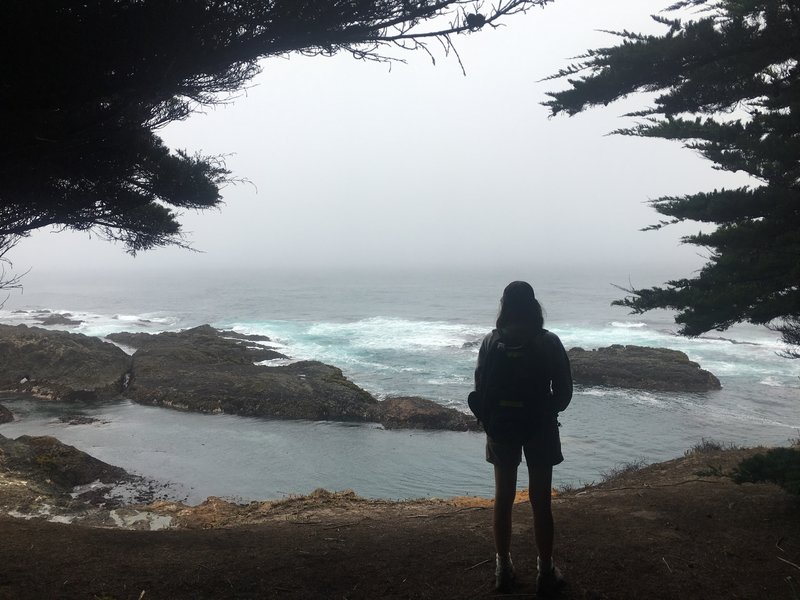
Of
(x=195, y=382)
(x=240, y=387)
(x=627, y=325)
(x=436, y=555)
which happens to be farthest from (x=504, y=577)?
(x=627, y=325)

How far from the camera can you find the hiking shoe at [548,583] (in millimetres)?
3131

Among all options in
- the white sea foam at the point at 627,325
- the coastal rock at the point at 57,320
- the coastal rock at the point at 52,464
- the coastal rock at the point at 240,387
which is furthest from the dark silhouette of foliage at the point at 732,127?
the coastal rock at the point at 57,320

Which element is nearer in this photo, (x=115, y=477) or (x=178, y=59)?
(x=178, y=59)

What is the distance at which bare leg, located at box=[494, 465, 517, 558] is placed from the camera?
308cm

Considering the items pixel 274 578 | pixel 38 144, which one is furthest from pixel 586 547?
pixel 38 144

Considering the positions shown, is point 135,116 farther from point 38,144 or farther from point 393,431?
point 393,431

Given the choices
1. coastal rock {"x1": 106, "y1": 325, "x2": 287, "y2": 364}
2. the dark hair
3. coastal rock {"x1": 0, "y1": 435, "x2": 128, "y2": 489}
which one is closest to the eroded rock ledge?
coastal rock {"x1": 106, "y1": 325, "x2": 287, "y2": 364}

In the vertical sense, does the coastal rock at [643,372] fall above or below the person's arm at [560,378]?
below

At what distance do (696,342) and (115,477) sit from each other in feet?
115

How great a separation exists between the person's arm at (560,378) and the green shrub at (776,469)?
244 cm

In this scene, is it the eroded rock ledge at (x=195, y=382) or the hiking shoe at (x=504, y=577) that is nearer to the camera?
the hiking shoe at (x=504, y=577)

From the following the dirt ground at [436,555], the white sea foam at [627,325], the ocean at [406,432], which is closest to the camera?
the dirt ground at [436,555]

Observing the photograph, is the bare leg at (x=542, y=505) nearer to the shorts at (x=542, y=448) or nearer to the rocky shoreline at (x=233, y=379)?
the shorts at (x=542, y=448)

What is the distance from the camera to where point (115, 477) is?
10625mm
